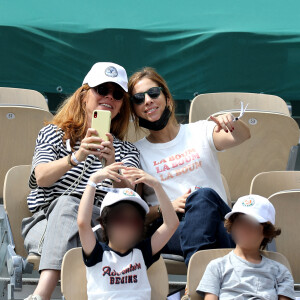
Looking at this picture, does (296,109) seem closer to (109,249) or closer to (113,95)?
(113,95)

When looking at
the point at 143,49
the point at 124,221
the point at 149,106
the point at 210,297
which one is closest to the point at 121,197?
the point at 124,221

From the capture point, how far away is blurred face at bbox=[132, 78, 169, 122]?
4027mm

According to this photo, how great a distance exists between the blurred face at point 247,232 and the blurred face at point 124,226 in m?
0.45

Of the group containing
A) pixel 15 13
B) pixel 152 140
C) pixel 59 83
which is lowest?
pixel 152 140

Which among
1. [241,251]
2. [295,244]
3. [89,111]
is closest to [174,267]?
[241,251]

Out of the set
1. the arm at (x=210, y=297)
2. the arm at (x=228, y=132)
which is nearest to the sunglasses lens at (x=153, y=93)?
the arm at (x=228, y=132)

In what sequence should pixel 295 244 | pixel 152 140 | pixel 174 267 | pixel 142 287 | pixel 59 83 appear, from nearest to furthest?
1. pixel 142 287
2. pixel 174 267
3. pixel 295 244
4. pixel 152 140
5. pixel 59 83

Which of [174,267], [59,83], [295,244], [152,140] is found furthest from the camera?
[59,83]

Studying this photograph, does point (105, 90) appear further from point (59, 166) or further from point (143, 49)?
point (143, 49)

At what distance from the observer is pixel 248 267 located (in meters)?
3.24

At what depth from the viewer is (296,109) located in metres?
5.91

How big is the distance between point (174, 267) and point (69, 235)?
0.57 meters

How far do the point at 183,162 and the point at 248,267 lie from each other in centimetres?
91

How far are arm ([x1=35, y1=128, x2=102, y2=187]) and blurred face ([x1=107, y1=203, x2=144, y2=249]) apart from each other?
349 millimetres
